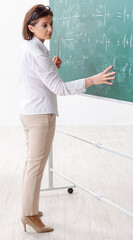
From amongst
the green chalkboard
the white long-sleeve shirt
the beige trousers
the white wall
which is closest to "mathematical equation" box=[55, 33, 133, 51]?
the green chalkboard

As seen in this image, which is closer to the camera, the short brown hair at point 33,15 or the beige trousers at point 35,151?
the short brown hair at point 33,15

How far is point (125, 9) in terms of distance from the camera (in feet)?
6.88

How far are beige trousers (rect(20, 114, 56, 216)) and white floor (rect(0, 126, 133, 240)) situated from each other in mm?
235

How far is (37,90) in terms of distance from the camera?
221cm

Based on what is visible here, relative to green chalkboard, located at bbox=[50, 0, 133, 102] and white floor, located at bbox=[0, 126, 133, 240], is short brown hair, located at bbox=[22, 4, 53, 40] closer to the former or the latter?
green chalkboard, located at bbox=[50, 0, 133, 102]

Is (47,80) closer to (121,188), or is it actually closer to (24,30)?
(24,30)

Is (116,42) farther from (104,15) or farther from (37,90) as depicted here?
(37,90)

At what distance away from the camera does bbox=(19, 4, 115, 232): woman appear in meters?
2.09

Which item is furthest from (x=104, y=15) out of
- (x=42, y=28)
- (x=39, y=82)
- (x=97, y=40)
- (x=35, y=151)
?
(x=35, y=151)

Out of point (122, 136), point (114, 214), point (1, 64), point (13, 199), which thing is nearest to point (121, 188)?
point (114, 214)

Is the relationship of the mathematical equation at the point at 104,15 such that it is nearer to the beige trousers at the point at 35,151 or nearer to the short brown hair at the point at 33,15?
the short brown hair at the point at 33,15

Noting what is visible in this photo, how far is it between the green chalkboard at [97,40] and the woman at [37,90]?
11 cm

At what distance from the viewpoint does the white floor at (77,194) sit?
7.99ft

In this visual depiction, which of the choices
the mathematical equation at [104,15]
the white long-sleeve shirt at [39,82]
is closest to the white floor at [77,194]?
the white long-sleeve shirt at [39,82]
